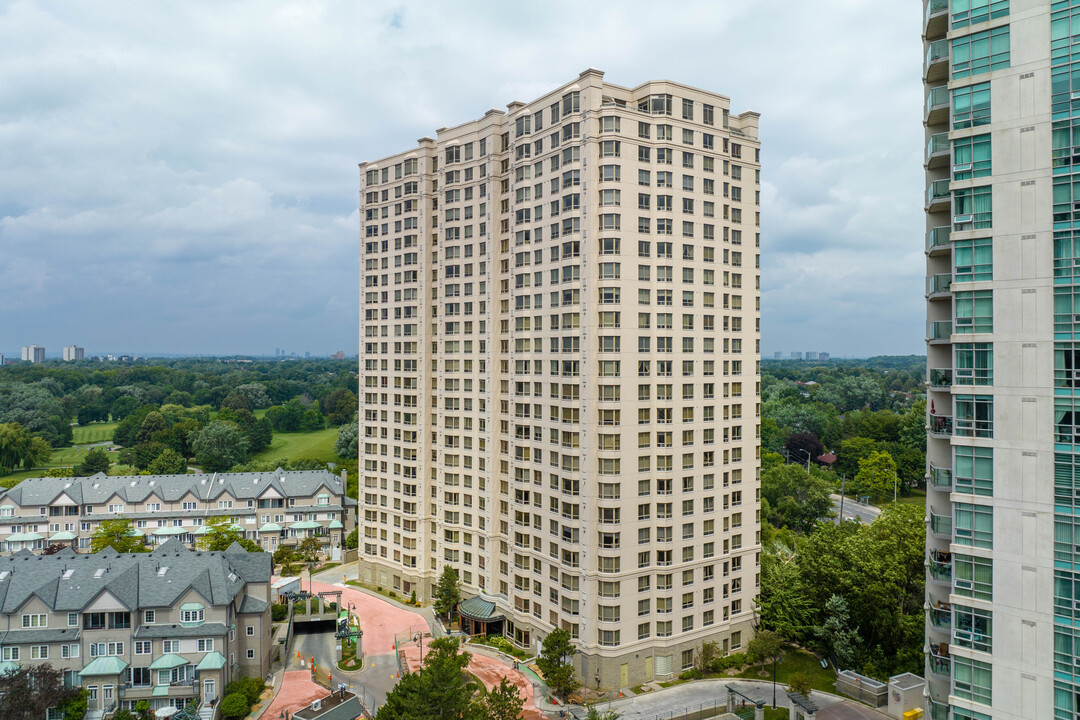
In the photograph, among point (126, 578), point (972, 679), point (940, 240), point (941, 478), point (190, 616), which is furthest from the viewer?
point (126, 578)

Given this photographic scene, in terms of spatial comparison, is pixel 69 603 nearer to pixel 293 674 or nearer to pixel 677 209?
pixel 293 674

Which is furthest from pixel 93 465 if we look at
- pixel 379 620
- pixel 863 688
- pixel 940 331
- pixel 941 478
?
pixel 940 331

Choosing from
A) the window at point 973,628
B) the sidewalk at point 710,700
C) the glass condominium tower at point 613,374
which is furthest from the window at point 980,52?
the sidewalk at point 710,700

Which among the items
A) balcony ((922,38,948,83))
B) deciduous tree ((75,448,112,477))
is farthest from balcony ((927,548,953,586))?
deciduous tree ((75,448,112,477))

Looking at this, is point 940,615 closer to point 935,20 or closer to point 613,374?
point 613,374

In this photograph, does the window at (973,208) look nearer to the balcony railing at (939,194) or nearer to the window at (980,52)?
the balcony railing at (939,194)

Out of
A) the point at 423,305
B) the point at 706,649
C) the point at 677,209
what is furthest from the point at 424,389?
the point at 706,649
